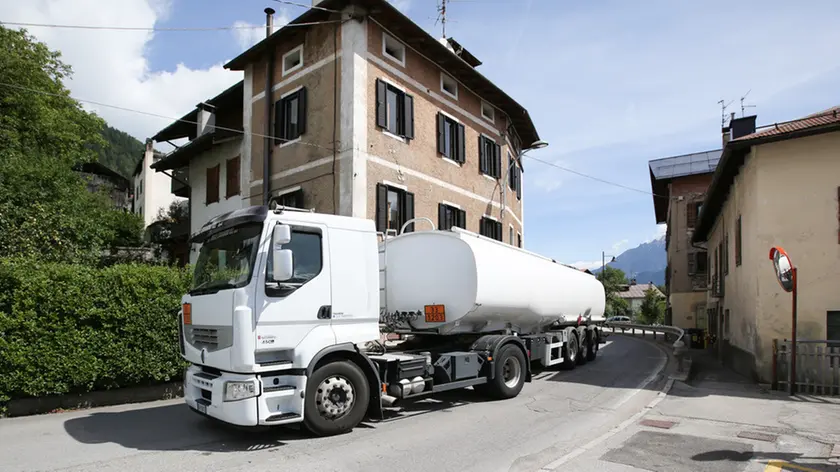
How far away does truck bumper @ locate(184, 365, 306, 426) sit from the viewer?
6.39 m

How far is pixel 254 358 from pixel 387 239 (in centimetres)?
406

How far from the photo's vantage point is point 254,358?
6492mm

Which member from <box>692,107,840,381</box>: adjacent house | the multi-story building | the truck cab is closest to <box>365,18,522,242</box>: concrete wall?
the multi-story building

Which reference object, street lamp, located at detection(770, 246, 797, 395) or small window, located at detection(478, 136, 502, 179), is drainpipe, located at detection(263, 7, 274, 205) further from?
street lamp, located at detection(770, 246, 797, 395)

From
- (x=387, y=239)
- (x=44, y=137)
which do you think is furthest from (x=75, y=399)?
(x=44, y=137)

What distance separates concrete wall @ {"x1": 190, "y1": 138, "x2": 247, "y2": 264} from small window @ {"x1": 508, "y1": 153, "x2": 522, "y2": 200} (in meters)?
11.7

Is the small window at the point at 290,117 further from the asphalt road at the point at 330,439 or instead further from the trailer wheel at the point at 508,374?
the trailer wheel at the point at 508,374

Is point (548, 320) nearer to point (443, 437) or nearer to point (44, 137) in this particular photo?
point (443, 437)

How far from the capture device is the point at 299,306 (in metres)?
6.94

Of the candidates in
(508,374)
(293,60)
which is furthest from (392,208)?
(508,374)

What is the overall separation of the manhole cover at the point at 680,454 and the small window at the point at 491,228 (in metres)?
14.1

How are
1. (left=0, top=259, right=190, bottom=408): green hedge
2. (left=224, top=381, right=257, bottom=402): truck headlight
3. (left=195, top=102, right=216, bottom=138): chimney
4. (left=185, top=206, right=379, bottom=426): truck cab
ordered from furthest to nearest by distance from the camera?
(left=195, top=102, right=216, bottom=138): chimney < (left=0, top=259, right=190, bottom=408): green hedge < (left=185, top=206, right=379, bottom=426): truck cab < (left=224, top=381, right=257, bottom=402): truck headlight

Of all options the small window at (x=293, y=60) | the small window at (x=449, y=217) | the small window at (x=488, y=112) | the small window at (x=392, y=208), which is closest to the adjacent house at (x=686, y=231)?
the small window at (x=488, y=112)

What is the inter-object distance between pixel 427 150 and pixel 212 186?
9.62 meters
